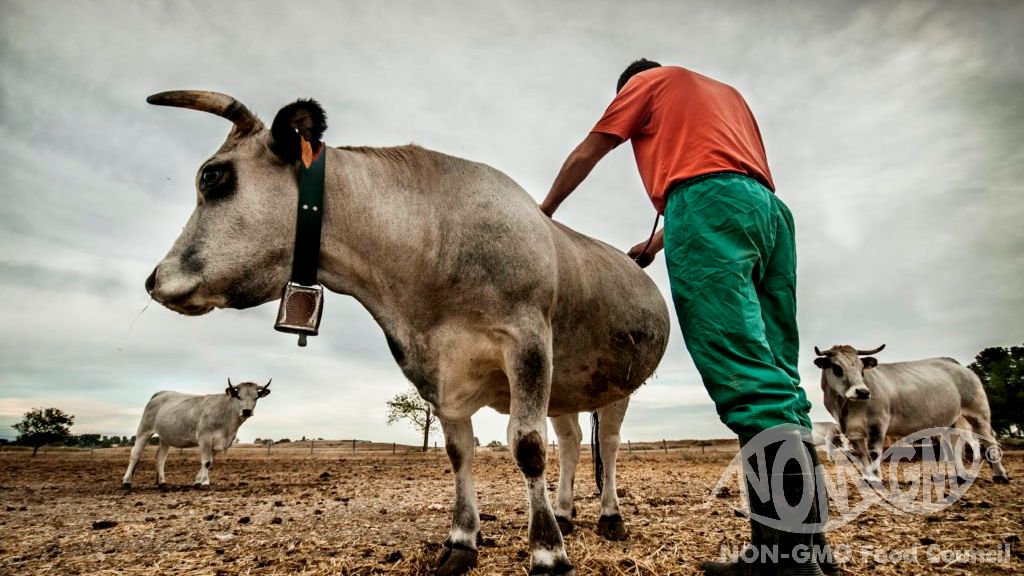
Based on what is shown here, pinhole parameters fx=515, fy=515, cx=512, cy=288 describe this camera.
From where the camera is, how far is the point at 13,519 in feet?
22.7

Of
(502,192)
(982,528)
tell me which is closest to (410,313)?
(502,192)

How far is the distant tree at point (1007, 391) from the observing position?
34.1 meters

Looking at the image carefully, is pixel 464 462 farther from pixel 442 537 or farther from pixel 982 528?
pixel 982 528

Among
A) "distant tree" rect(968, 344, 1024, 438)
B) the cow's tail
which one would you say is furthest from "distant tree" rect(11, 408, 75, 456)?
"distant tree" rect(968, 344, 1024, 438)

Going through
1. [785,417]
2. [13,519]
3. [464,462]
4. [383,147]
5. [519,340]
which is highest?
[383,147]

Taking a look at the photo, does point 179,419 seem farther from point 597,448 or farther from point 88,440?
point 88,440

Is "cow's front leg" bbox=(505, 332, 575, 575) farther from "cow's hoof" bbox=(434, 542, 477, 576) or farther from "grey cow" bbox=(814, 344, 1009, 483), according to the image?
"grey cow" bbox=(814, 344, 1009, 483)

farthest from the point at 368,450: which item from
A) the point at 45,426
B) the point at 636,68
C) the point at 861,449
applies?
the point at 636,68

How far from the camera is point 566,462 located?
5211mm

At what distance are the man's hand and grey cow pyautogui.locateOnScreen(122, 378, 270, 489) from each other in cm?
1485

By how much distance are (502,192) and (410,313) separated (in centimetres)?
101

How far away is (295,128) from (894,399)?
13.8 meters

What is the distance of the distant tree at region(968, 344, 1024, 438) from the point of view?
34125mm

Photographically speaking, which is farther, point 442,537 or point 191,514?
point 191,514
